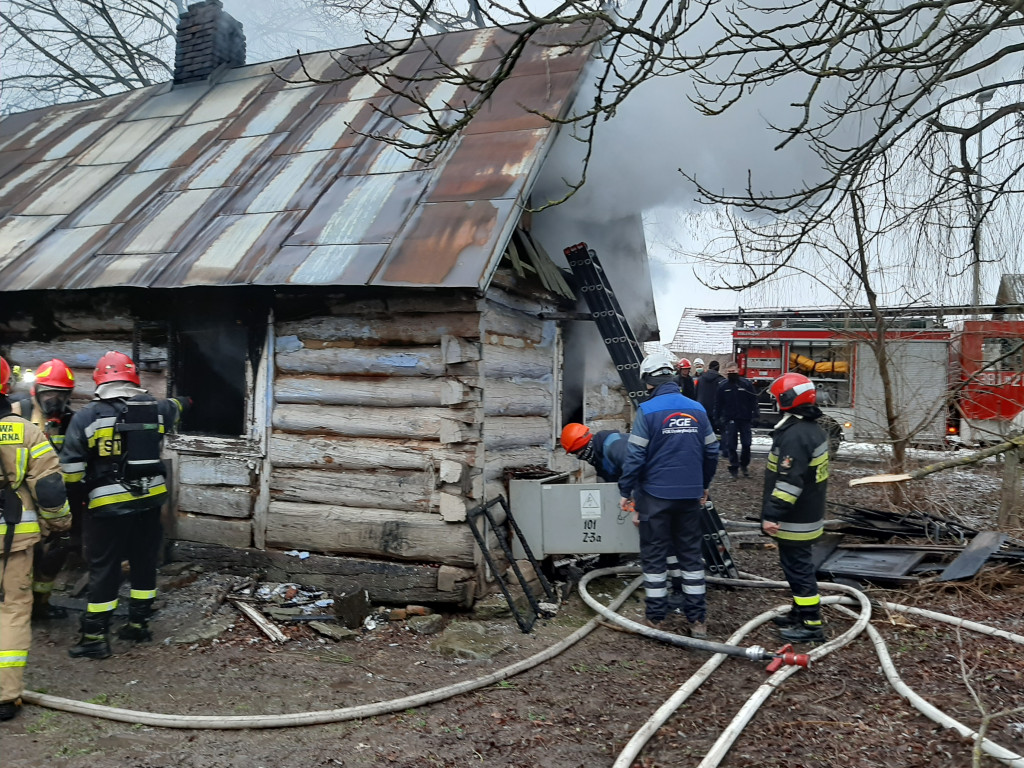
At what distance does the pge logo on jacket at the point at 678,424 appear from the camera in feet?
18.3

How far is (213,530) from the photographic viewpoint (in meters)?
6.70

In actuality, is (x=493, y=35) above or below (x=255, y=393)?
above

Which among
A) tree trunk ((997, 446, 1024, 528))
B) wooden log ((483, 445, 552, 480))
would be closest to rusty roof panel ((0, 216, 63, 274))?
wooden log ((483, 445, 552, 480))

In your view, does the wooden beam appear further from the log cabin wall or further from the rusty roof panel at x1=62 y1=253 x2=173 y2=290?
the rusty roof panel at x1=62 y1=253 x2=173 y2=290

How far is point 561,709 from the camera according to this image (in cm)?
429

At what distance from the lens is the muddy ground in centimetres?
368

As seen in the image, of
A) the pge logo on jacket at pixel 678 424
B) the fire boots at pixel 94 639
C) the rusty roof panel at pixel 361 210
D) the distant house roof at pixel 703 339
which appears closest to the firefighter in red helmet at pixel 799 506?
the pge logo on jacket at pixel 678 424

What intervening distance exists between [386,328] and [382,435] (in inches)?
35.5

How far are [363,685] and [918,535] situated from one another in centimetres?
597

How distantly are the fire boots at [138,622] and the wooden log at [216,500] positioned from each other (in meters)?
1.31

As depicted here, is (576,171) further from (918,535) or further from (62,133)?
(62,133)

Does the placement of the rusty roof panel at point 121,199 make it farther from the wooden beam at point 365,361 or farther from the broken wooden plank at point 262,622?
the broken wooden plank at point 262,622

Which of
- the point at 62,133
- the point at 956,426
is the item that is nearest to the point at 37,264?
the point at 62,133

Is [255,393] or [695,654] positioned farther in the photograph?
[255,393]
